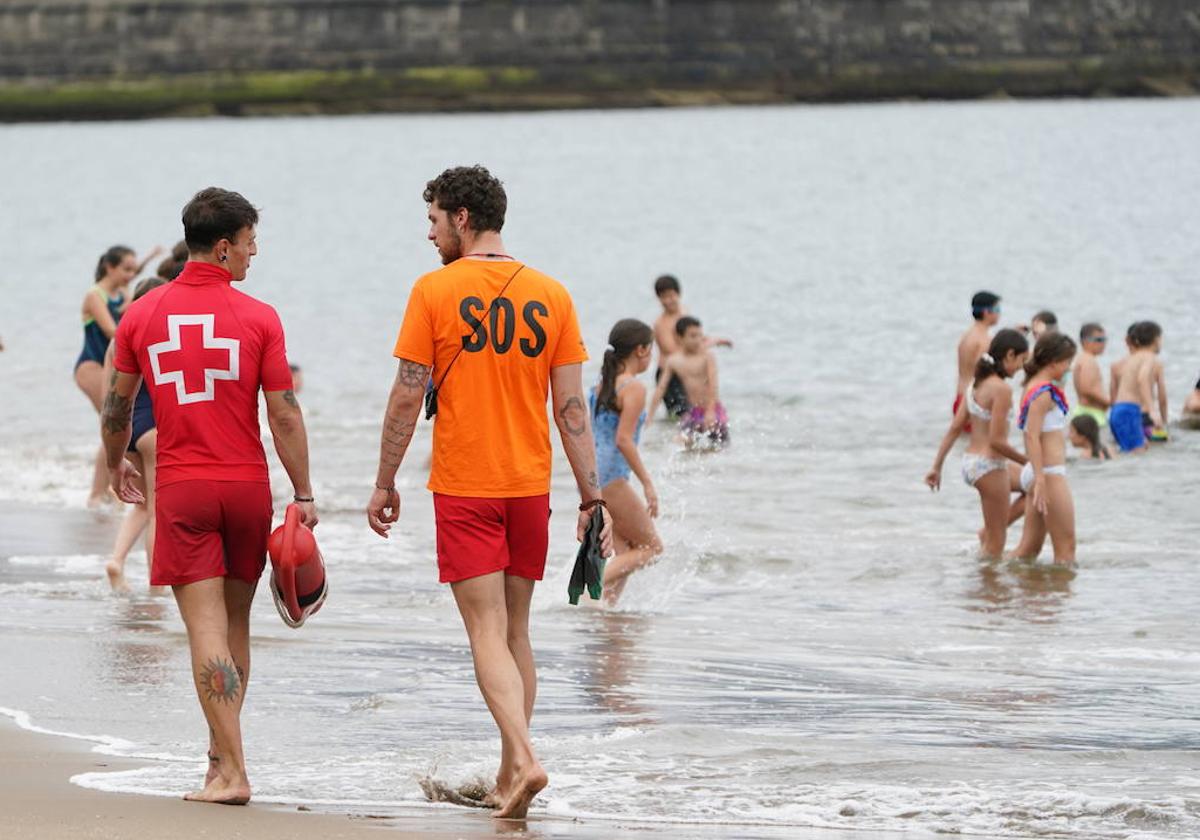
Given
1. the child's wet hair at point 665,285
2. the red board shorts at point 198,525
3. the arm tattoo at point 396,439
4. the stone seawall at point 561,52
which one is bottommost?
the child's wet hair at point 665,285

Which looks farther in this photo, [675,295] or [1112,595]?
[675,295]

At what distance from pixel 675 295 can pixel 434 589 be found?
822 centimetres

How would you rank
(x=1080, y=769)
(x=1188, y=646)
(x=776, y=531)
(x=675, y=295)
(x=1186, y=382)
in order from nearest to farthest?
(x=1080, y=769) < (x=1188, y=646) < (x=776, y=531) < (x=675, y=295) < (x=1186, y=382)

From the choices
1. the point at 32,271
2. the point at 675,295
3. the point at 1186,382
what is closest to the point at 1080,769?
the point at 675,295

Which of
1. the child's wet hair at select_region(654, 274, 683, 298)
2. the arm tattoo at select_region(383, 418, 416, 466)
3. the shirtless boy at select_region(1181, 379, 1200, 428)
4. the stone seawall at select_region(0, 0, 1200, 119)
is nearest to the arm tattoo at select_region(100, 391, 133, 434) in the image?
the arm tattoo at select_region(383, 418, 416, 466)

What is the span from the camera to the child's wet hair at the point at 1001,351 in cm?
1150

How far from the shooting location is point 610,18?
258ft

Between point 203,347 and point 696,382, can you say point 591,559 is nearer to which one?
point 203,347

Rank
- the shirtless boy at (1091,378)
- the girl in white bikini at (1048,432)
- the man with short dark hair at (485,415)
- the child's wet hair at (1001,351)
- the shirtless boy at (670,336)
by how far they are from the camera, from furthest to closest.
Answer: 1. the shirtless boy at (670,336)
2. the shirtless boy at (1091,378)
3. the child's wet hair at (1001,351)
4. the girl in white bikini at (1048,432)
5. the man with short dark hair at (485,415)

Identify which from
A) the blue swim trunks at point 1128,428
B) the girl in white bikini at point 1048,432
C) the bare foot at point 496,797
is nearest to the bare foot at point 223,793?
the bare foot at point 496,797

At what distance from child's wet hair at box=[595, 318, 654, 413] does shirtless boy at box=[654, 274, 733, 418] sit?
8224 millimetres

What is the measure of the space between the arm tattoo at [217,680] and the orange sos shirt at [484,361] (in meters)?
0.81

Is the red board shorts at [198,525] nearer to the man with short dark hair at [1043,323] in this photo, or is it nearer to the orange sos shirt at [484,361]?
the orange sos shirt at [484,361]

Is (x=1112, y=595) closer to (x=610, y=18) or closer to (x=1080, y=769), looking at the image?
(x=1080, y=769)
